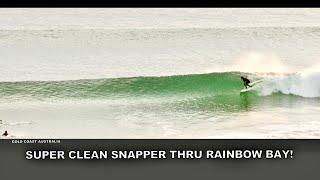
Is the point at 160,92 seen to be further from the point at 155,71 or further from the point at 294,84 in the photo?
the point at 294,84

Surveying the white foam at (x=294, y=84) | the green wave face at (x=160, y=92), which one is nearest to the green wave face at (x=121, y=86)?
the green wave face at (x=160, y=92)

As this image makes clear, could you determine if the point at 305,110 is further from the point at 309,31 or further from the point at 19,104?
the point at 19,104

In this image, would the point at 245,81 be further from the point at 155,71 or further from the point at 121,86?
the point at 121,86

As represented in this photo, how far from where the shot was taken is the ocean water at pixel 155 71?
15.3 feet

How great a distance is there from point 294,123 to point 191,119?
0.59m

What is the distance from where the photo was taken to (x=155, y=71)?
477 centimetres

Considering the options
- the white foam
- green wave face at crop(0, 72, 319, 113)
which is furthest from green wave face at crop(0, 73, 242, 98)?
the white foam

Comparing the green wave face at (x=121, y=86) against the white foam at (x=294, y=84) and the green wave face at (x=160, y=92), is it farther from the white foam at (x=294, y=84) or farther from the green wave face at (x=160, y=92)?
the white foam at (x=294, y=84)

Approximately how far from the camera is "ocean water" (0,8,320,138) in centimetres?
466

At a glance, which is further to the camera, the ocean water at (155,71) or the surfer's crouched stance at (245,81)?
the surfer's crouched stance at (245,81)

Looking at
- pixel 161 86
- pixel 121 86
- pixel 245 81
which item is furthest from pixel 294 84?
pixel 121 86

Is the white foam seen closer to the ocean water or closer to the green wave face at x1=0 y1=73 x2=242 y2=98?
the ocean water

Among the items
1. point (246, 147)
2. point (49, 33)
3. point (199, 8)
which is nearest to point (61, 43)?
point (49, 33)

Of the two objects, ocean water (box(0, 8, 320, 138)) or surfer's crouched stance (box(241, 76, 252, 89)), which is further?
surfer's crouched stance (box(241, 76, 252, 89))
